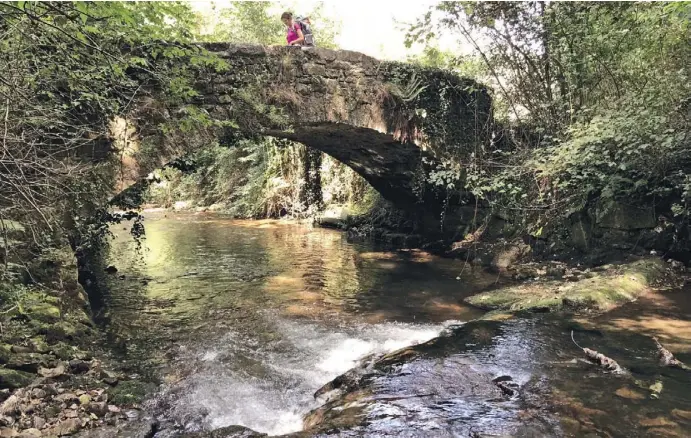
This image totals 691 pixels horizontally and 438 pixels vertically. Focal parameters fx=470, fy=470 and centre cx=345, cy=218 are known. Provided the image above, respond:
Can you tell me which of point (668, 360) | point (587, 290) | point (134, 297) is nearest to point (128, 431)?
point (134, 297)

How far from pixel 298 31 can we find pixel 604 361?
5831 millimetres

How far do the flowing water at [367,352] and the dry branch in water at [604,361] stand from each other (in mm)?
109

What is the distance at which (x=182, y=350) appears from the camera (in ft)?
15.4

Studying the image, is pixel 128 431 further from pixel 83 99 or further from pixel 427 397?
pixel 83 99

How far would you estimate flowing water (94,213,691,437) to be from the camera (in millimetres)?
3057

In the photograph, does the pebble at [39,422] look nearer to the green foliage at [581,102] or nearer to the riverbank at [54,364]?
the riverbank at [54,364]

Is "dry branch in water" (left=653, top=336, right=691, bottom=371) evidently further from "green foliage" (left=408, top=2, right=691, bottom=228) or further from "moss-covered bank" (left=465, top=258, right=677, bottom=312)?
"green foliage" (left=408, top=2, right=691, bottom=228)

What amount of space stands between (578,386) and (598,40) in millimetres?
5639

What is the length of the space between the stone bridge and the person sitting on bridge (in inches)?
10.4

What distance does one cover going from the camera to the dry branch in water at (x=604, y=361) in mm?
3578

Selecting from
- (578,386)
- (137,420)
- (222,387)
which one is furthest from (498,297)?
(137,420)

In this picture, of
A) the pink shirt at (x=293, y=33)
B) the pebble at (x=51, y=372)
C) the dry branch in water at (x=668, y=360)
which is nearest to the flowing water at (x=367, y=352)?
the dry branch in water at (x=668, y=360)

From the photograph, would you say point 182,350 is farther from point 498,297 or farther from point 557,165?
point 557,165

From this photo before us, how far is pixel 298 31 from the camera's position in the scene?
703 centimetres
